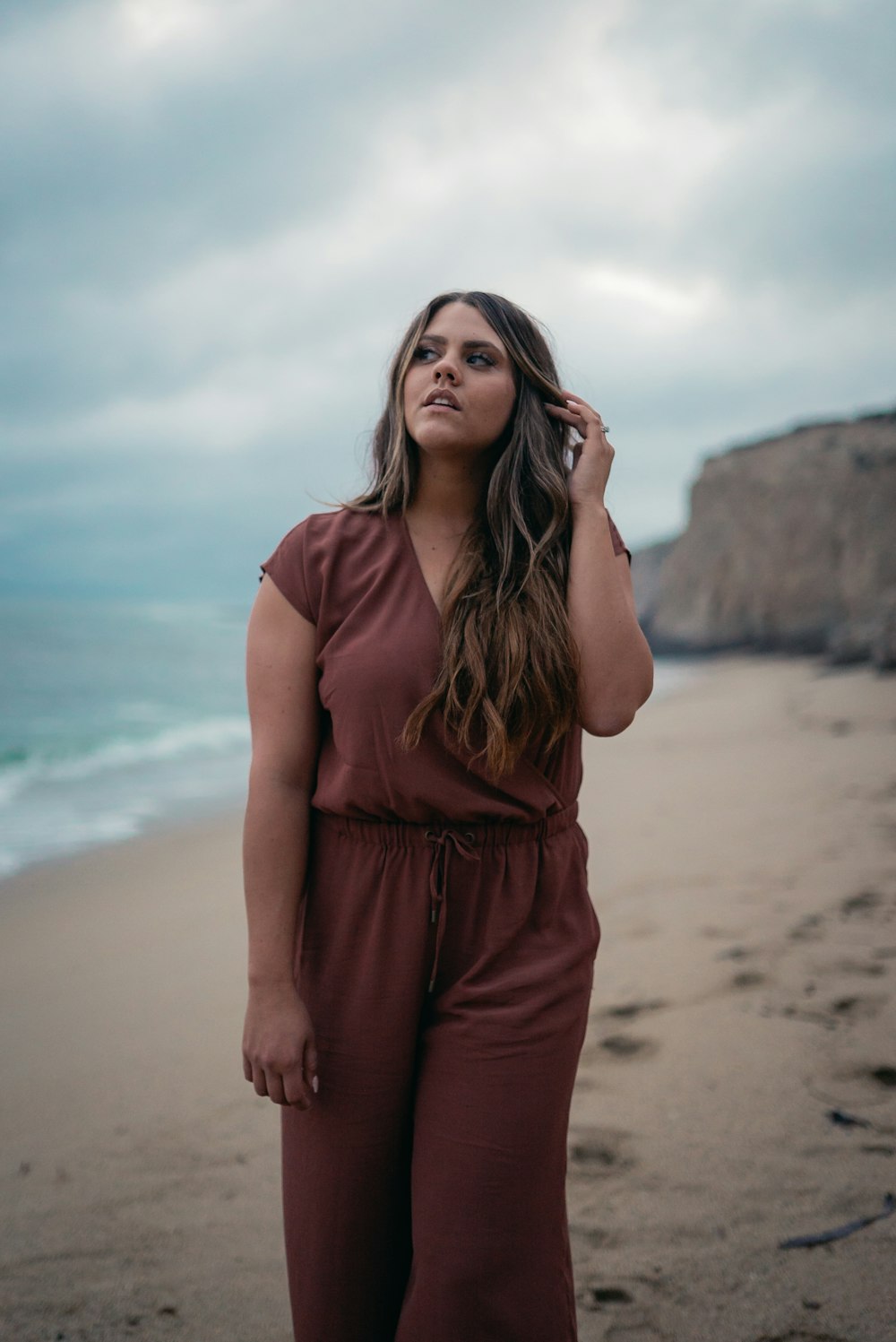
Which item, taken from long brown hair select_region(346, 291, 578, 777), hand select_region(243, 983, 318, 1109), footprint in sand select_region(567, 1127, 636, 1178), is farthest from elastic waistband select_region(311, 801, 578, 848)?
footprint in sand select_region(567, 1127, 636, 1178)

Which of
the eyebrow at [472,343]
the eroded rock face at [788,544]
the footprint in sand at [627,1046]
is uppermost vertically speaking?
the eroded rock face at [788,544]

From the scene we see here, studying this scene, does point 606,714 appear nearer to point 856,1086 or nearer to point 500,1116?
point 500,1116

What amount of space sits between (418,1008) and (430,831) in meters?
0.30

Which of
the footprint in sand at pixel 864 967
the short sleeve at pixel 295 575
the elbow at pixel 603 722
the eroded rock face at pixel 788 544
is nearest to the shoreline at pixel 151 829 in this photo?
the footprint in sand at pixel 864 967

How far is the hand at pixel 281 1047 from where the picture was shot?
5.50 ft

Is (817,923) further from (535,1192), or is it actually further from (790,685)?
(790,685)

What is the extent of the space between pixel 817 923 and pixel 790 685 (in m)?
12.2

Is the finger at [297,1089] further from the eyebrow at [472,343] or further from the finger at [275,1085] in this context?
the eyebrow at [472,343]

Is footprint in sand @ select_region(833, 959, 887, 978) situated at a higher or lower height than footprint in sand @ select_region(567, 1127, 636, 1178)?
higher

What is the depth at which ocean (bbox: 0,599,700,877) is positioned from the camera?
8.14m

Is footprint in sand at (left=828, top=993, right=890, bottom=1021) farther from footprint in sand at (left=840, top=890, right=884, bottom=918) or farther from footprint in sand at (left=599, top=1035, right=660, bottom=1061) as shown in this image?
footprint in sand at (left=840, top=890, right=884, bottom=918)

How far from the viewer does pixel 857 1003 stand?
11.0 ft

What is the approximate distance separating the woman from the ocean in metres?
5.41

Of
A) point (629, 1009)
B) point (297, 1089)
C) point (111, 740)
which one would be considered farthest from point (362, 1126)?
point (111, 740)
